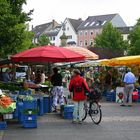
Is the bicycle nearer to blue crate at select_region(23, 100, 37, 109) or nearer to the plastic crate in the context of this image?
blue crate at select_region(23, 100, 37, 109)

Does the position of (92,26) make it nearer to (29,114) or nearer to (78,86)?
(78,86)

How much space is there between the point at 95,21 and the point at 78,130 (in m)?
118

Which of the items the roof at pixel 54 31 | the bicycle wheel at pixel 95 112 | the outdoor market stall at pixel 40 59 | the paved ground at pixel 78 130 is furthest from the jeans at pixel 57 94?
the roof at pixel 54 31

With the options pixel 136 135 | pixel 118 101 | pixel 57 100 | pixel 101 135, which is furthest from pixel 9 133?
pixel 118 101

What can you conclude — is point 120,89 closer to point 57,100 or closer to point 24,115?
point 57,100

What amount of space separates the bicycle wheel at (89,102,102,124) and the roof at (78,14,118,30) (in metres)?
109

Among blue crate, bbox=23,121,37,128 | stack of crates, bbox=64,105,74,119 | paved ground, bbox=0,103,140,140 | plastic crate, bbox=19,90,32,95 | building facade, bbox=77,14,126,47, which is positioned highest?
building facade, bbox=77,14,126,47

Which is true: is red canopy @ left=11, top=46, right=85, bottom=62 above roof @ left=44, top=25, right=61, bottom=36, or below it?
below

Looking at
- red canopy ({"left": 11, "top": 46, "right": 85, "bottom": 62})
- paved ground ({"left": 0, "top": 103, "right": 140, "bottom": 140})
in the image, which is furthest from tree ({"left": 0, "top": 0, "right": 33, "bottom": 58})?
paved ground ({"left": 0, "top": 103, "right": 140, "bottom": 140})

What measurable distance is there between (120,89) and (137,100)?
1.02m

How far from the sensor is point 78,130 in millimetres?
12734

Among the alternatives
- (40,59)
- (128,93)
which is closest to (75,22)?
(128,93)

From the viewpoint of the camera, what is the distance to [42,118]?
15633 millimetres

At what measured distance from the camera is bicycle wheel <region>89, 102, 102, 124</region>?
14.2 metres
